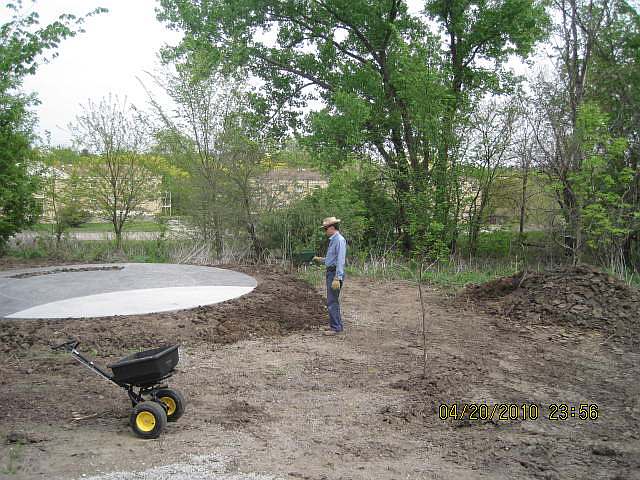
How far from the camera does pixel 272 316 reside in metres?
7.72

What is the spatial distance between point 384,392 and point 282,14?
1504cm

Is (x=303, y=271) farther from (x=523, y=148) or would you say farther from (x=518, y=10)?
(x=518, y=10)

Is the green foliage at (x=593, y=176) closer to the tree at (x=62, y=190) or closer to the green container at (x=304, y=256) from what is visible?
the green container at (x=304, y=256)

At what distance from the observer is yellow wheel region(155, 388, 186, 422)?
4129mm

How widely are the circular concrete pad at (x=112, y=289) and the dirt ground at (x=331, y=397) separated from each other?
0.52 metres

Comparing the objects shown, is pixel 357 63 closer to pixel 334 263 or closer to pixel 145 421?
pixel 334 263

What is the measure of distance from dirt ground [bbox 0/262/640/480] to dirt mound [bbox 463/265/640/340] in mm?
254

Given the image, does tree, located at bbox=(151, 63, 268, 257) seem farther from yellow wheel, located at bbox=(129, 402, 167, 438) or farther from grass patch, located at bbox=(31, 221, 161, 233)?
yellow wheel, located at bbox=(129, 402, 167, 438)

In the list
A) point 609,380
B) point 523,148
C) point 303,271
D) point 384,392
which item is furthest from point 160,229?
point 609,380

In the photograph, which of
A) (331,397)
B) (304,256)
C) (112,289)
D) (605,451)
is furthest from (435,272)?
(605,451)

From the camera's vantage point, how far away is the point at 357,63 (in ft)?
56.6
